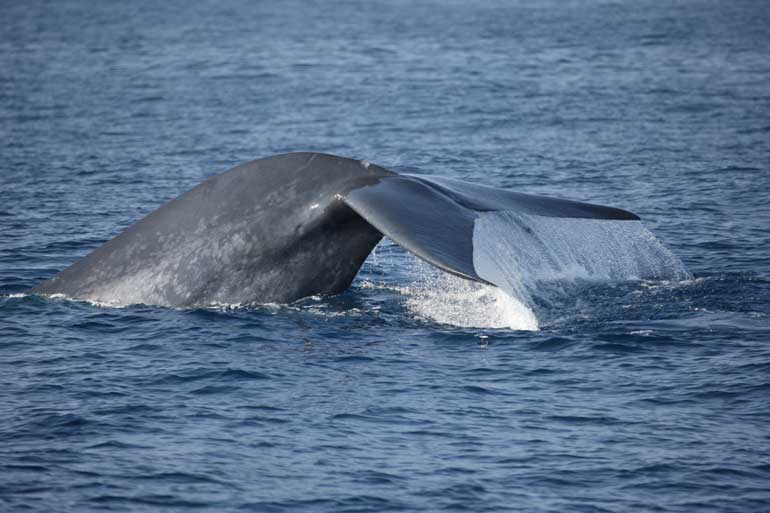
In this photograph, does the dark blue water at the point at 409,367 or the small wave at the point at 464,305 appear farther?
the small wave at the point at 464,305

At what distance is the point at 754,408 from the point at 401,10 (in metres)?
66.3

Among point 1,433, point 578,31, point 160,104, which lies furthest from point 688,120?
point 578,31

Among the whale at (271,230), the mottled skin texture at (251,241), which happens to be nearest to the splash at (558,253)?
the whale at (271,230)

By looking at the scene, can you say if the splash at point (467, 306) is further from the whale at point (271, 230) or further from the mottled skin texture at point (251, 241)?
the mottled skin texture at point (251, 241)

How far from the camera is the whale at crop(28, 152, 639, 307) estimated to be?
34.2 ft

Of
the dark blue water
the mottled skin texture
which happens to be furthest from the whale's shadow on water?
the dark blue water

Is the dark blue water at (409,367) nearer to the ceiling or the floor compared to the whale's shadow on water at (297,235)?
nearer to the floor

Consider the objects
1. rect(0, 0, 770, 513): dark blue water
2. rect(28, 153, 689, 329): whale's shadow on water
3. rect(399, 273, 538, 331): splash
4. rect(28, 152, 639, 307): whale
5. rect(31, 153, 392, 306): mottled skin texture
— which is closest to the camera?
rect(0, 0, 770, 513): dark blue water

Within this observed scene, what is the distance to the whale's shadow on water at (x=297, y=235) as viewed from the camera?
33.4ft

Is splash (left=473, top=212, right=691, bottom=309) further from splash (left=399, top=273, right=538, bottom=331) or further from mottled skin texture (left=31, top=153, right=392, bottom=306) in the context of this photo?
mottled skin texture (left=31, top=153, right=392, bottom=306)

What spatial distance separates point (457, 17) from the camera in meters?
66.2

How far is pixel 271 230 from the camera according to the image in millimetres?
10789

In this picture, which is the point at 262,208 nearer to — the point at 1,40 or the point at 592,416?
the point at 592,416

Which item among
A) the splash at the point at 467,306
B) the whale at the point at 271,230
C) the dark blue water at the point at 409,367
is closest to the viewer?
the dark blue water at the point at 409,367
